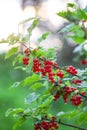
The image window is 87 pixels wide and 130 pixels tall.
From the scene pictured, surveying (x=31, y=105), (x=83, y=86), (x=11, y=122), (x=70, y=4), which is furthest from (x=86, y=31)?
(x=11, y=122)

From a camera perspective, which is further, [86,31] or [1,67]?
[1,67]

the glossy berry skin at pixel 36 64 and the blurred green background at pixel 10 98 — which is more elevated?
the blurred green background at pixel 10 98

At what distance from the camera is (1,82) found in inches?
162

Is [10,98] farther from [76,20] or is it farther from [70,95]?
[76,20]

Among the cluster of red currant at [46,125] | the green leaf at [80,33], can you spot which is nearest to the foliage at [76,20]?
the green leaf at [80,33]

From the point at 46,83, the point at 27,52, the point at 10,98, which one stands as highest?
the point at 10,98

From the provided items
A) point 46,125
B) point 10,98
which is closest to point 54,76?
point 46,125

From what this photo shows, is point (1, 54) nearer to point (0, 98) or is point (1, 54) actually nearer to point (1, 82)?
point (1, 82)

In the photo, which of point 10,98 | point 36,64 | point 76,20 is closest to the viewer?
point 76,20

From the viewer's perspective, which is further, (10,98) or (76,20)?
(10,98)

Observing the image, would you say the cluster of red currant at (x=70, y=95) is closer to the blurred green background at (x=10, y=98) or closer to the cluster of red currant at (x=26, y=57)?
the cluster of red currant at (x=26, y=57)

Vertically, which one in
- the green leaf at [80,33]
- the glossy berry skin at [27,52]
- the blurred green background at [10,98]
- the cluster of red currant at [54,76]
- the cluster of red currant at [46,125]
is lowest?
the cluster of red currant at [46,125]

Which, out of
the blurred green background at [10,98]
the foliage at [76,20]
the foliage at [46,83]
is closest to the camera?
the foliage at [76,20]

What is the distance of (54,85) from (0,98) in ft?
8.23
